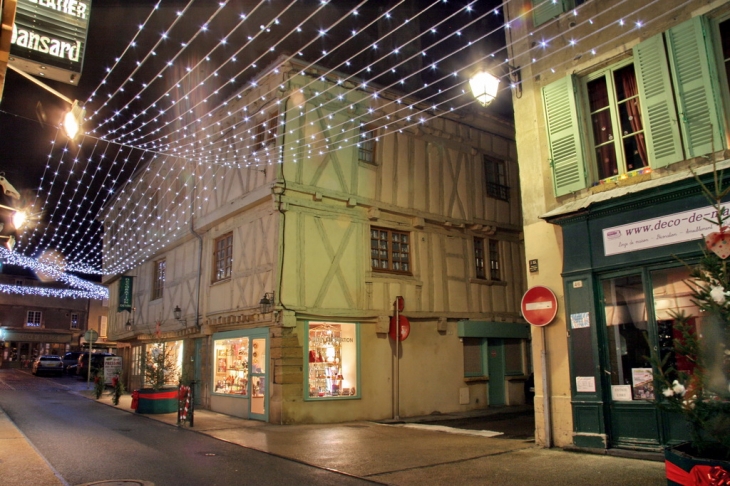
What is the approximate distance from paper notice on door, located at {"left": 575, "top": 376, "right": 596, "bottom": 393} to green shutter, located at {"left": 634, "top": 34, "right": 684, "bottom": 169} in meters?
3.09

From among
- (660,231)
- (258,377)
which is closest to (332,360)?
(258,377)

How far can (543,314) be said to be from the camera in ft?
27.3

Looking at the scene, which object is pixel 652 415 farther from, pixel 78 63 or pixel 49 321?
pixel 49 321

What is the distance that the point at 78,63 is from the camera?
5.47 m

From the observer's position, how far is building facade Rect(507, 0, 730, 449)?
22.9ft

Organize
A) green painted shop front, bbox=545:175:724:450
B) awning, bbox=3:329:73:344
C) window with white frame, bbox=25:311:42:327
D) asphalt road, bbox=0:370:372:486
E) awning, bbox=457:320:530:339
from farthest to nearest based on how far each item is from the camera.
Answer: window with white frame, bbox=25:311:42:327 → awning, bbox=3:329:73:344 → awning, bbox=457:320:530:339 → green painted shop front, bbox=545:175:724:450 → asphalt road, bbox=0:370:372:486

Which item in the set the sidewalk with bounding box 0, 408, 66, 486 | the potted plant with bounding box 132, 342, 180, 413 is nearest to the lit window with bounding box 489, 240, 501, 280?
the potted plant with bounding box 132, 342, 180, 413

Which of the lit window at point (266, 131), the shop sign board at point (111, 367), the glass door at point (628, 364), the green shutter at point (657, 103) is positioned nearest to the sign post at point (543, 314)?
the glass door at point (628, 364)

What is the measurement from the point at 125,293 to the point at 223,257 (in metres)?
9.70

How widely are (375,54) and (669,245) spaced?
11020mm

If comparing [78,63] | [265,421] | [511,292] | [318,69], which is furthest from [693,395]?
[511,292]

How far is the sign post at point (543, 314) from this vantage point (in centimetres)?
812

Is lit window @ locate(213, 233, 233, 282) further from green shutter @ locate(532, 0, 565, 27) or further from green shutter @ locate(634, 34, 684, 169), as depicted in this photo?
green shutter @ locate(634, 34, 684, 169)

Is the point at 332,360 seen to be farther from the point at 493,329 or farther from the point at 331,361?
the point at 493,329
